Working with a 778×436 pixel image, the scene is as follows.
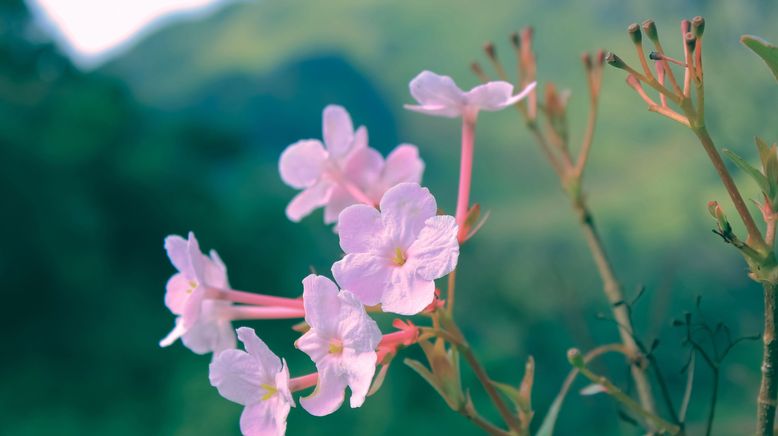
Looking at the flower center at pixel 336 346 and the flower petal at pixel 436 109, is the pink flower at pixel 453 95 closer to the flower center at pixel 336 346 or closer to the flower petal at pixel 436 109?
the flower petal at pixel 436 109

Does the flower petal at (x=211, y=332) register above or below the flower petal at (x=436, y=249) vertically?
above

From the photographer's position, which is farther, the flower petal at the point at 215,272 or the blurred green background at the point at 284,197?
the blurred green background at the point at 284,197

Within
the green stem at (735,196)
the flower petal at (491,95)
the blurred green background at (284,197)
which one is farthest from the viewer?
the blurred green background at (284,197)

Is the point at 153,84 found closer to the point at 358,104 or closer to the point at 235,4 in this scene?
the point at 235,4

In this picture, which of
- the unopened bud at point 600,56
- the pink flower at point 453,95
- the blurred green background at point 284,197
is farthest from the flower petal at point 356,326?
the blurred green background at point 284,197

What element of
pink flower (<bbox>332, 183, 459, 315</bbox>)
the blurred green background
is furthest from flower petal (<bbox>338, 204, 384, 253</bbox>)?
the blurred green background

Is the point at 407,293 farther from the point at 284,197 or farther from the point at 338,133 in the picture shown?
the point at 284,197

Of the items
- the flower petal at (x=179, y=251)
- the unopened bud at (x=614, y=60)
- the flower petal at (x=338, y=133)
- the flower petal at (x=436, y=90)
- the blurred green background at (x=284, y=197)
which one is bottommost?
the unopened bud at (x=614, y=60)

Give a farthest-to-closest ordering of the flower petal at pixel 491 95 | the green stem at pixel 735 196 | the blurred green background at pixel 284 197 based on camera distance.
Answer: the blurred green background at pixel 284 197, the flower petal at pixel 491 95, the green stem at pixel 735 196
